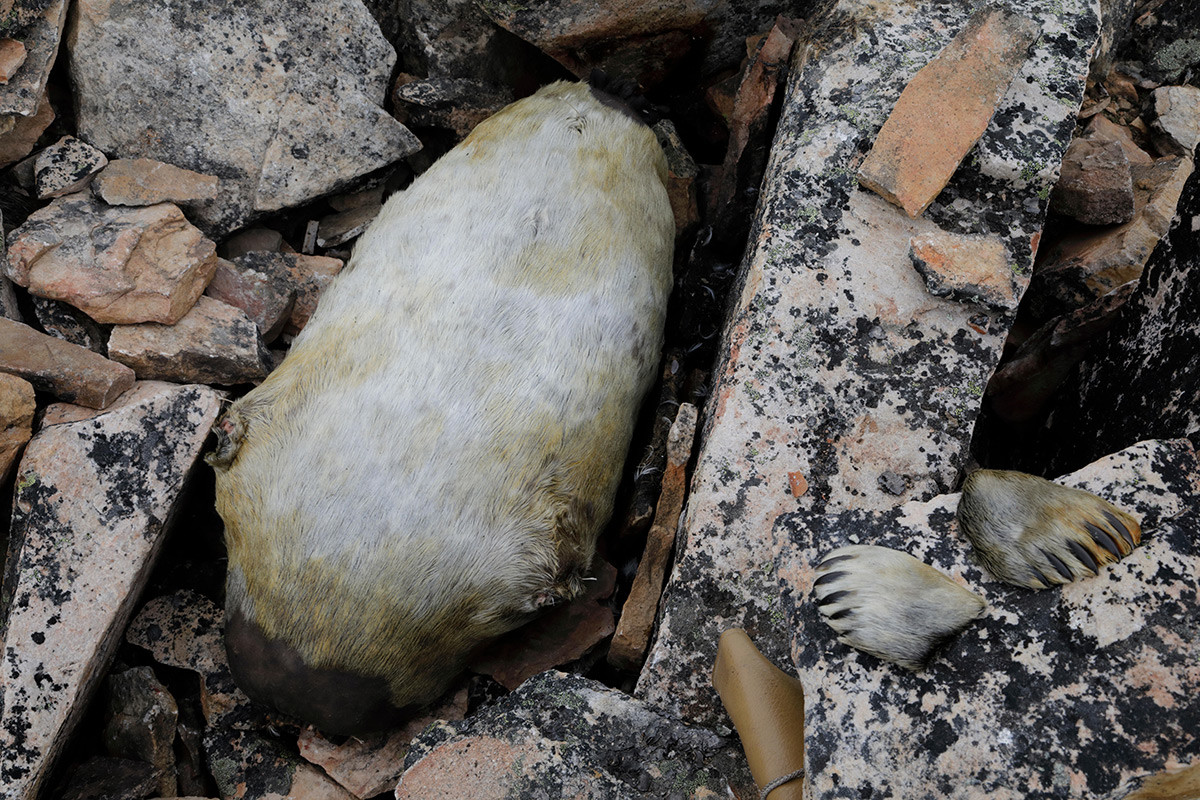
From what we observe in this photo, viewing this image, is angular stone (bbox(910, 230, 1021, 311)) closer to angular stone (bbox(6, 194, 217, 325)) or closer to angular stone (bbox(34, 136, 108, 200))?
angular stone (bbox(6, 194, 217, 325))

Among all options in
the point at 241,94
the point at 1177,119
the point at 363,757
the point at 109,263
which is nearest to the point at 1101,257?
the point at 1177,119

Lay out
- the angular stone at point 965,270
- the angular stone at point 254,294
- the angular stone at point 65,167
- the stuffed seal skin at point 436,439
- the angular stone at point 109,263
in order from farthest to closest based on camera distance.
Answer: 1. the angular stone at point 254,294
2. the angular stone at point 65,167
3. the angular stone at point 109,263
4. the angular stone at point 965,270
5. the stuffed seal skin at point 436,439

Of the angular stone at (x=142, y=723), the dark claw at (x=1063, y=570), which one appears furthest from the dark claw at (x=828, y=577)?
the angular stone at (x=142, y=723)

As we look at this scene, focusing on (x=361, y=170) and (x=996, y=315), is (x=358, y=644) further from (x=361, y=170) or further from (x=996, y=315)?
(x=996, y=315)

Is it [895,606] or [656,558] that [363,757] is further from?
[895,606]

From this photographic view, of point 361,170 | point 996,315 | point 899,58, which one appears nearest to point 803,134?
point 899,58

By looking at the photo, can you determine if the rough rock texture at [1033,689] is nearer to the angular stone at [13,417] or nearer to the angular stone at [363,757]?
the angular stone at [363,757]
